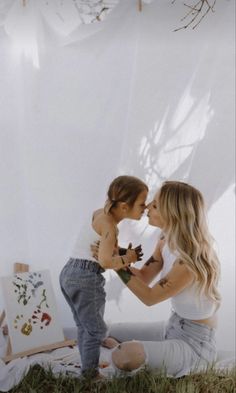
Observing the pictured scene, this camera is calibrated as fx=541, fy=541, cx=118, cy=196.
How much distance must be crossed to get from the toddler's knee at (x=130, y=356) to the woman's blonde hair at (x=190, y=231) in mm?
398

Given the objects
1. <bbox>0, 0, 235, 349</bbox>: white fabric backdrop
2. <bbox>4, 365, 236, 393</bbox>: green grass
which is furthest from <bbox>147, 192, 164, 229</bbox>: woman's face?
<bbox>4, 365, 236, 393</bbox>: green grass

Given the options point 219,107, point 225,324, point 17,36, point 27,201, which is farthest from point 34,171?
point 225,324

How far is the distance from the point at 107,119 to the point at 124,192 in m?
0.65

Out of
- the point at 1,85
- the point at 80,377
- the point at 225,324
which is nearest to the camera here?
the point at 80,377

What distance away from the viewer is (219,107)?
3027 mm

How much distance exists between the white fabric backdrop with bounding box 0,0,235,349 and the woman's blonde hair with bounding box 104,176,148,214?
0.53 m

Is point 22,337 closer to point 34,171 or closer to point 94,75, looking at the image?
point 34,171

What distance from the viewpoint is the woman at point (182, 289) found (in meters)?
2.49

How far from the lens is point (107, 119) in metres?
2.97

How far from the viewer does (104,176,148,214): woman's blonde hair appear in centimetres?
246

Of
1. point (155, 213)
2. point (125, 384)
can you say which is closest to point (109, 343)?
point (125, 384)

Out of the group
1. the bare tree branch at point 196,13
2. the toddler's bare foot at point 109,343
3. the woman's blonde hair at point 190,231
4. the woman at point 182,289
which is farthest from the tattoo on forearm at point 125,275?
the bare tree branch at point 196,13

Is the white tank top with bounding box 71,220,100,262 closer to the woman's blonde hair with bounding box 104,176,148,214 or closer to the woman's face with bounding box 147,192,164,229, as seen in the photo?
the woman's blonde hair with bounding box 104,176,148,214

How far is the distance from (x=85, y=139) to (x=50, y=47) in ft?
1.71
